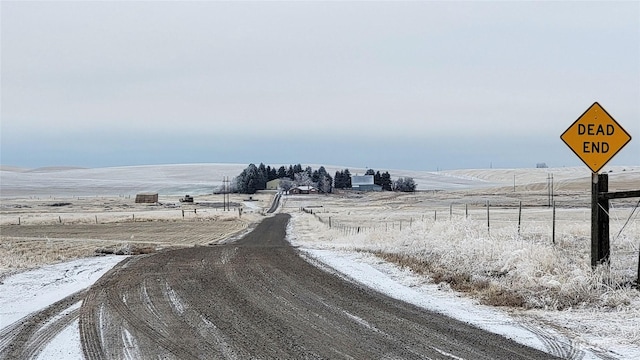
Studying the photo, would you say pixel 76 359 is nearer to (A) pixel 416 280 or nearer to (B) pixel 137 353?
(B) pixel 137 353

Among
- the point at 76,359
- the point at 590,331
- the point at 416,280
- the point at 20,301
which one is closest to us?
the point at 76,359

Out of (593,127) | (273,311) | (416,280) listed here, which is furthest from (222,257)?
(593,127)

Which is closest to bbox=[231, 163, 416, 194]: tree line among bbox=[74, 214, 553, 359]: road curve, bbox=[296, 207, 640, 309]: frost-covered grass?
bbox=[296, 207, 640, 309]: frost-covered grass

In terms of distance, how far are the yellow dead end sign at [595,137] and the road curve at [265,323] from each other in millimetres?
4580

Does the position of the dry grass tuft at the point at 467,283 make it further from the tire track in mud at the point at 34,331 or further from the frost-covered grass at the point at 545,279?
the tire track in mud at the point at 34,331

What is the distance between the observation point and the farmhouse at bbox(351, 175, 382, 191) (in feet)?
572

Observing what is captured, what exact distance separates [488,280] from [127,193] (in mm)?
175100

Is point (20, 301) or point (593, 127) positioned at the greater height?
point (593, 127)

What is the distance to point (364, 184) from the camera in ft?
576

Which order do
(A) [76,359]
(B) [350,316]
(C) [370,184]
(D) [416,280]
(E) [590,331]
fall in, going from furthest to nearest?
1. (C) [370,184]
2. (D) [416,280]
3. (B) [350,316]
4. (E) [590,331]
5. (A) [76,359]

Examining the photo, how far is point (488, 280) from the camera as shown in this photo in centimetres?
1223

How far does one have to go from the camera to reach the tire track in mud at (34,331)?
7789 millimetres

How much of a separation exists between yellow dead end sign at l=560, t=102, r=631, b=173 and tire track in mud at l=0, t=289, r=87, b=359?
9523mm

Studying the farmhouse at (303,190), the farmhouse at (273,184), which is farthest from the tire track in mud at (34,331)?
the farmhouse at (273,184)
